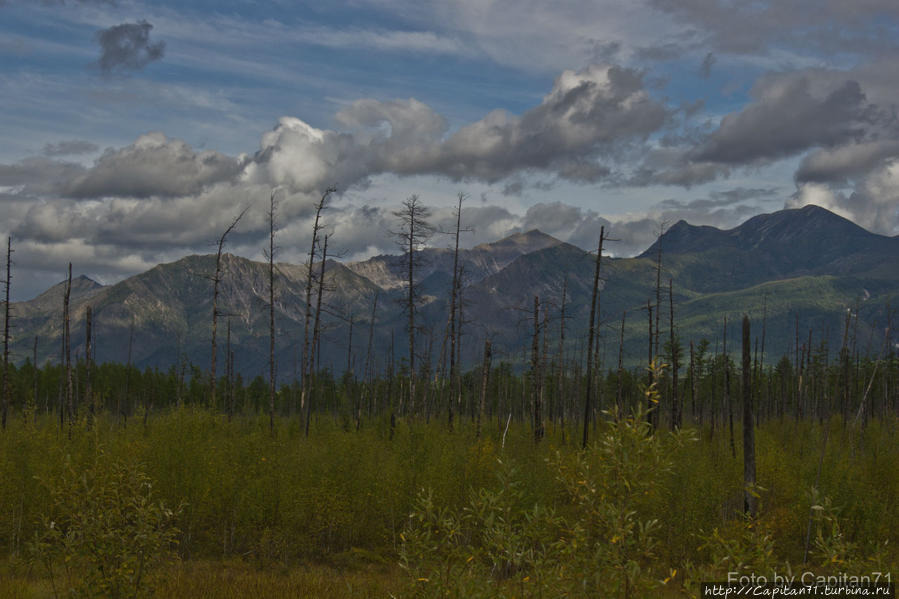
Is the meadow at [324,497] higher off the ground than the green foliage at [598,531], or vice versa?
the green foliage at [598,531]

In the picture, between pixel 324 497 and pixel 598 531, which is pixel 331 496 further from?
pixel 598 531

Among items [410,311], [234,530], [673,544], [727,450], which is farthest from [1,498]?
A: [727,450]

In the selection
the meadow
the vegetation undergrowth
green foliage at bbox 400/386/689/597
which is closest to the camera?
green foliage at bbox 400/386/689/597

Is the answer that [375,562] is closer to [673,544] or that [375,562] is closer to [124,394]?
[673,544]

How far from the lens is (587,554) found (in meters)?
6.46

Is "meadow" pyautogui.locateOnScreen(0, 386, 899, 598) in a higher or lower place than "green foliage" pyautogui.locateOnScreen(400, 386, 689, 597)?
lower

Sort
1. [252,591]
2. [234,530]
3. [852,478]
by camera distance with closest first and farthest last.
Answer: [252,591] < [234,530] < [852,478]

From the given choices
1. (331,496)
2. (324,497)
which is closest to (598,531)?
(331,496)

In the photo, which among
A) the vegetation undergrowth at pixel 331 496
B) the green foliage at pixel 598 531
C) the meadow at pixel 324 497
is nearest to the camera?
the green foliage at pixel 598 531

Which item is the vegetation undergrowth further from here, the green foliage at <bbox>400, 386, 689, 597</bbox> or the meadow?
the green foliage at <bbox>400, 386, 689, 597</bbox>

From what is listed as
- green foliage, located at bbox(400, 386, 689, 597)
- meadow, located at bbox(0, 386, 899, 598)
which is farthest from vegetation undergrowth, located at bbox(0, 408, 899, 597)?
green foliage, located at bbox(400, 386, 689, 597)

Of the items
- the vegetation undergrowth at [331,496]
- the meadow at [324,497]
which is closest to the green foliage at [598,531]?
the meadow at [324,497]

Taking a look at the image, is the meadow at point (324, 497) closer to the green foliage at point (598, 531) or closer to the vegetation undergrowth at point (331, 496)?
the vegetation undergrowth at point (331, 496)

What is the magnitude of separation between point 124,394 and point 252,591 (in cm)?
10188
